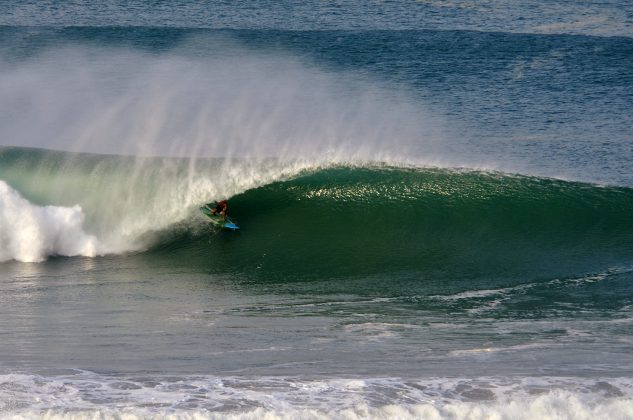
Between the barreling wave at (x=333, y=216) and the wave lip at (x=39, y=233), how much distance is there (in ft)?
0.13

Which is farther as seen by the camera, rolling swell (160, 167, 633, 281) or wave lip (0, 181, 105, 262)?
wave lip (0, 181, 105, 262)

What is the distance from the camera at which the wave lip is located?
1673cm

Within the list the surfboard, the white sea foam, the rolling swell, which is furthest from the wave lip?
the white sea foam

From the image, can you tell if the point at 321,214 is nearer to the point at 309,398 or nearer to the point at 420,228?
the point at 420,228

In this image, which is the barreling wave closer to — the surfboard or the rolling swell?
the rolling swell

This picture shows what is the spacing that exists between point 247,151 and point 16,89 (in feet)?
33.3

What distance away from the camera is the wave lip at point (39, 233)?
16.7 meters

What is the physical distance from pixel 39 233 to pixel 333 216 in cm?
575

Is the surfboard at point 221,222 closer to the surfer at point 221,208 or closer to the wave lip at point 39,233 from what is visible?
the surfer at point 221,208

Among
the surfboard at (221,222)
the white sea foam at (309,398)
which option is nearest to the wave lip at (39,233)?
the surfboard at (221,222)

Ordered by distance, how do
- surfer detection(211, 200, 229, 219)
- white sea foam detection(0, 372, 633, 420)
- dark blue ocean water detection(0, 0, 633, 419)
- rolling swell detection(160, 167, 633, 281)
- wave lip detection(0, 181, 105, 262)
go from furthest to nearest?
surfer detection(211, 200, 229, 219)
wave lip detection(0, 181, 105, 262)
rolling swell detection(160, 167, 633, 281)
dark blue ocean water detection(0, 0, 633, 419)
white sea foam detection(0, 372, 633, 420)

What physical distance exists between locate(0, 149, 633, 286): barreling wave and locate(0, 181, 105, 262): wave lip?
1.6 inches

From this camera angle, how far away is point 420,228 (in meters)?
18.0

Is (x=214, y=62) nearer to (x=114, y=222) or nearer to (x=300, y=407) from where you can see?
(x=114, y=222)
